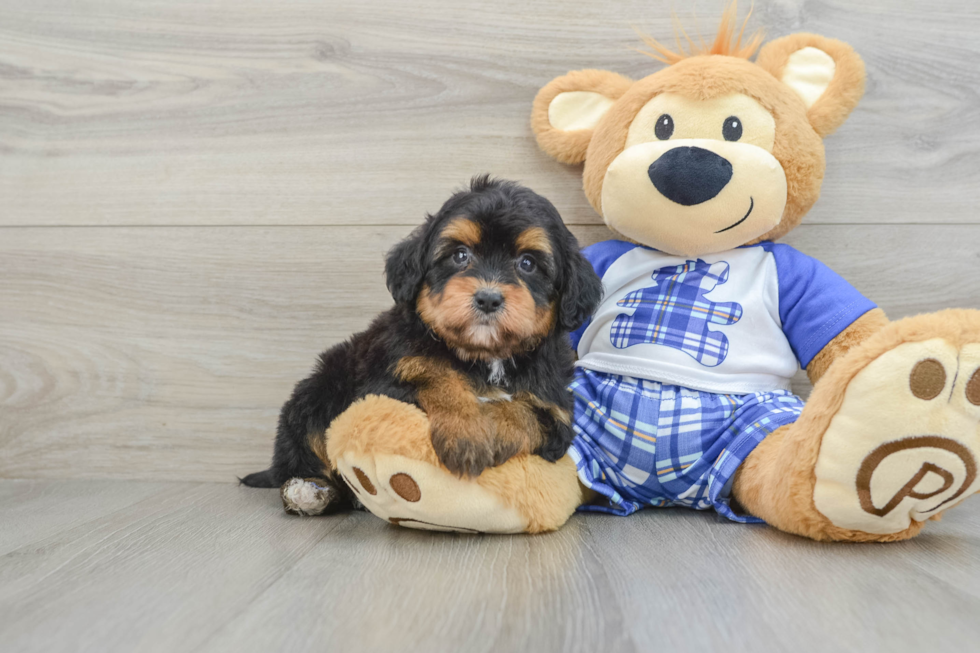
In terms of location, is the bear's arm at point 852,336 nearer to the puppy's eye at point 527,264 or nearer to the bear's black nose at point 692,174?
the bear's black nose at point 692,174

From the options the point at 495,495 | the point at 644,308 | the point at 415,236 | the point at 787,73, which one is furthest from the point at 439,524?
the point at 787,73

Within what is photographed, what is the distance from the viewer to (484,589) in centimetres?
113

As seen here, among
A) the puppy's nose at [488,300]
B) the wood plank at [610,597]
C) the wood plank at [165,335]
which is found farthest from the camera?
the wood plank at [165,335]

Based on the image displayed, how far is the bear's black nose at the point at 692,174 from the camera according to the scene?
158 centimetres

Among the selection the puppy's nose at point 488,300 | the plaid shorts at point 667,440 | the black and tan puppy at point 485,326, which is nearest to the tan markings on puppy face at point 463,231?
the black and tan puppy at point 485,326

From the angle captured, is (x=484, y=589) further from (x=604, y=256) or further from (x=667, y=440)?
(x=604, y=256)

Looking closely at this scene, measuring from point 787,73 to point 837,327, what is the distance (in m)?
0.69

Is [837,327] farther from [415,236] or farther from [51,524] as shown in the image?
[51,524]

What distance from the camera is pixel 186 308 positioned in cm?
215

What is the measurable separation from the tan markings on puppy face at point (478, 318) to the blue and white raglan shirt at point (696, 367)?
34 centimetres

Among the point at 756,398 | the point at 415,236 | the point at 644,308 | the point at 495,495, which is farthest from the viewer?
the point at 644,308

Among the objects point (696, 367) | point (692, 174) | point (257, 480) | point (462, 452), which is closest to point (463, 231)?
point (462, 452)

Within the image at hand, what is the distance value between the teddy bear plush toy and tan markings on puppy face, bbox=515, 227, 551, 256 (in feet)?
1.17

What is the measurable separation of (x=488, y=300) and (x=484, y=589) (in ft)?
1.72
